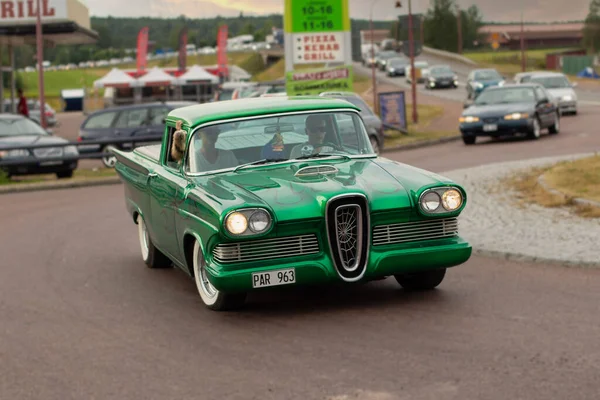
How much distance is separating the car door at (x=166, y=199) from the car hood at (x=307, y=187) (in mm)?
332

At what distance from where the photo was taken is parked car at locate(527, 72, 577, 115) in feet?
131

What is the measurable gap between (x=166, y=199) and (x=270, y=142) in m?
1.02

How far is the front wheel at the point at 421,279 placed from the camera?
9.23 meters

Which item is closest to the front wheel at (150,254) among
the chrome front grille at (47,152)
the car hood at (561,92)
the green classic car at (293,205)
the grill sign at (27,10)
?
the green classic car at (293,205)

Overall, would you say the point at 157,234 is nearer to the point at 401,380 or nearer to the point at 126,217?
the point at 401,380

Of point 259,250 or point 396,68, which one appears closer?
point 259,250

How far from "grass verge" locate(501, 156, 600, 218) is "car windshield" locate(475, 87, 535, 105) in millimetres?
10739

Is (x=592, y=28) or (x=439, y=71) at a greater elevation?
(x=592, y=28)

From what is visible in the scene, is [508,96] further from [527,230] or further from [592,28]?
[592,28]

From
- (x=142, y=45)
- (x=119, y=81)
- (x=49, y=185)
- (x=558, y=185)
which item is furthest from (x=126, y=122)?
(x=119, y=81)

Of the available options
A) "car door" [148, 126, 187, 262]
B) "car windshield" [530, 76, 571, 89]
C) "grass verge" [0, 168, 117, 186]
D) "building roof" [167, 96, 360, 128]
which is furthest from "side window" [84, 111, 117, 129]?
"building roof" [167, 96, 360, 128]

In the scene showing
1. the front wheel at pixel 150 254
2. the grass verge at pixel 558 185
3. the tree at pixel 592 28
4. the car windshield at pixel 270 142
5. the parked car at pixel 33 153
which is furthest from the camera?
the tree at pixel 592 28

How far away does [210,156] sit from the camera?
9.52m

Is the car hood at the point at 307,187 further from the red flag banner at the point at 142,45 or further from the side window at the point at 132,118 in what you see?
the red flag banner at the point at 142,45
